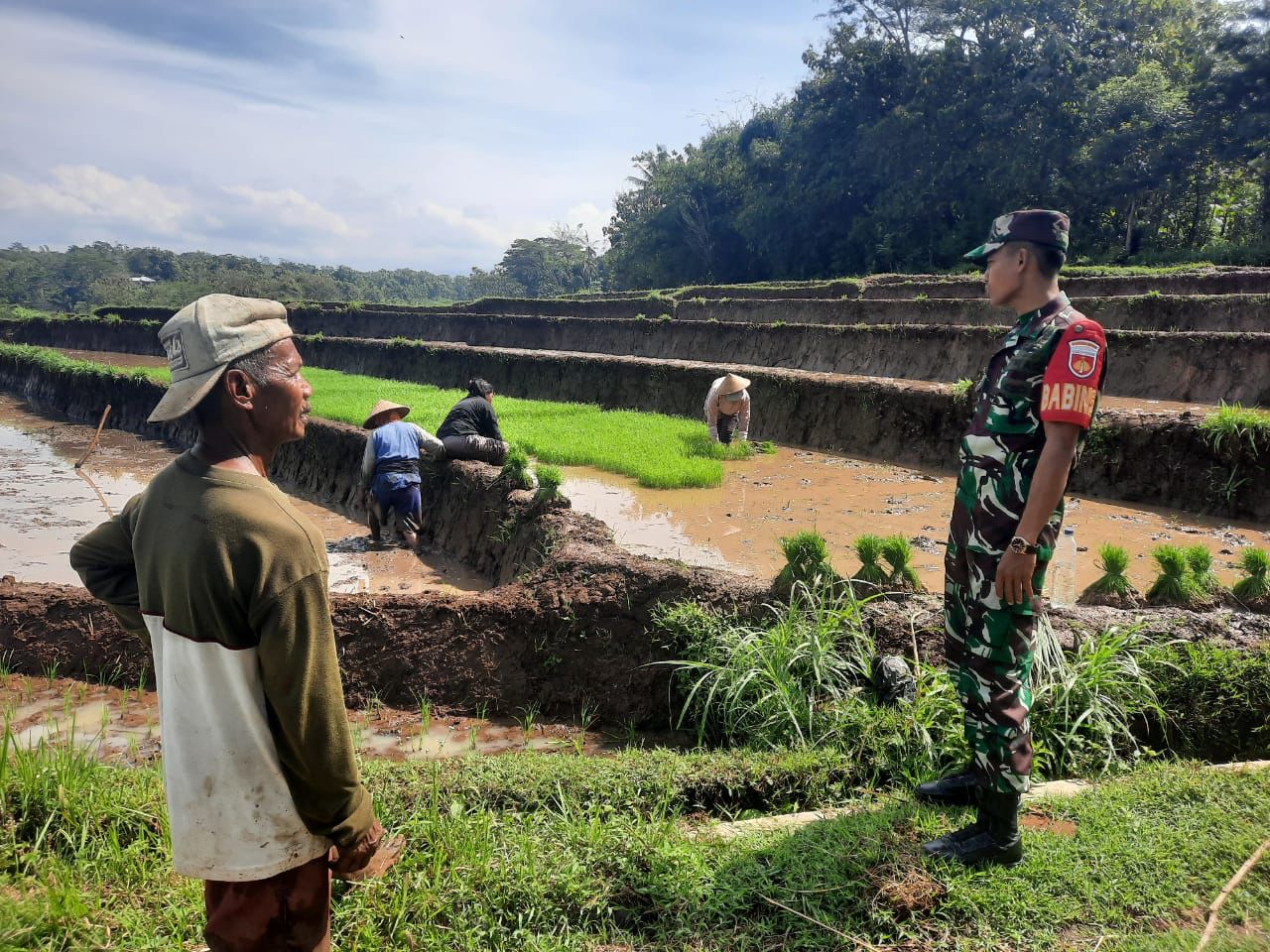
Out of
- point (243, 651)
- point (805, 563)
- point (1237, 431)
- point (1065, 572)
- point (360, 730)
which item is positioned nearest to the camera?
point (243, 651)

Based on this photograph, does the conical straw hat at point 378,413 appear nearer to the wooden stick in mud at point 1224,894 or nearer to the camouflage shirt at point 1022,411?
the camouflage shirt at point 1022,411

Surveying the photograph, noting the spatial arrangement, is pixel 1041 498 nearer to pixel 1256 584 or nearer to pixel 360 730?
pixel 360 730

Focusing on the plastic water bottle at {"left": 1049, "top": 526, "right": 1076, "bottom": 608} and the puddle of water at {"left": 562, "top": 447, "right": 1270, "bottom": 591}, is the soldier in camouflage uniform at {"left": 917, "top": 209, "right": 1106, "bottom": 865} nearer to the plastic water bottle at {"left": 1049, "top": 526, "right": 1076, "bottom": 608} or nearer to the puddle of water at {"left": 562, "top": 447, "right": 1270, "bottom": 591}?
the plastic water bottle at {"left": 1049, "top": 526, "right": 1076, "bottom": 608}

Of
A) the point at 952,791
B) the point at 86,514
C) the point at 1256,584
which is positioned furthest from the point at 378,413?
the point at 1256,584

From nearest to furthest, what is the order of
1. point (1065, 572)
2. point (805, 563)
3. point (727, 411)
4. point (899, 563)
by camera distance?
point (805, 563), point (899, 563), point (1065, 572), point (727, 411)

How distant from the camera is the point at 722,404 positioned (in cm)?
1145

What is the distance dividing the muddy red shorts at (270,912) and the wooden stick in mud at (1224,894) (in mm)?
2117

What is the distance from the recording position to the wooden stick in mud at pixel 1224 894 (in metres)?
2.05

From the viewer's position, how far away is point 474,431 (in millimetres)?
9031

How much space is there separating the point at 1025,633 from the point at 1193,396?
12.2m

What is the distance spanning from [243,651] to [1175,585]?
491 centimetres

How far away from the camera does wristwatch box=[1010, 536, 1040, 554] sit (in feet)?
7.38

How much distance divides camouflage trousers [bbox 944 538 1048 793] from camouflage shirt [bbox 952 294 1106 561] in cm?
11

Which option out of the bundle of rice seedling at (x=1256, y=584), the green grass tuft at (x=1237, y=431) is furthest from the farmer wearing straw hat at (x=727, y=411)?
the bundle of rice seedling at (x=1256, y=584)
